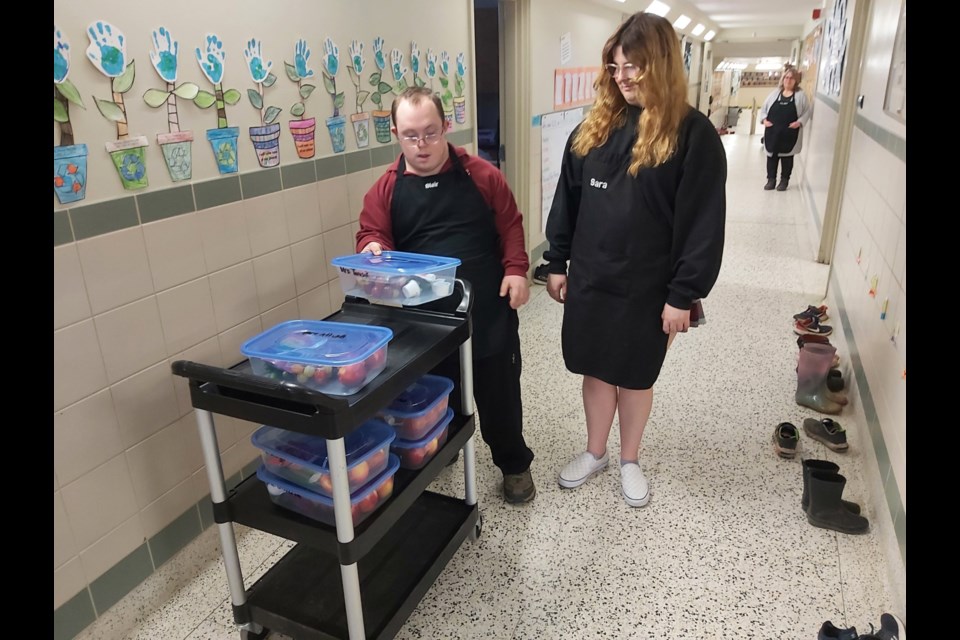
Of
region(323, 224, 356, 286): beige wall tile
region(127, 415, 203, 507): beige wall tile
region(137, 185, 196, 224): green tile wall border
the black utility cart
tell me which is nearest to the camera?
the black utility cart

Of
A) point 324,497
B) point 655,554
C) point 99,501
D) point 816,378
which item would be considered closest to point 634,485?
point 655,554

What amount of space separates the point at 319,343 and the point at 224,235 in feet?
2.12

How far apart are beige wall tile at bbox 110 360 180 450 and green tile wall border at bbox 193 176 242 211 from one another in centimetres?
47

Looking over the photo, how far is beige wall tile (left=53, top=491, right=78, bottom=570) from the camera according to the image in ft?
4.91

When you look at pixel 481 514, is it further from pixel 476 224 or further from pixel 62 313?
pixel 62 313

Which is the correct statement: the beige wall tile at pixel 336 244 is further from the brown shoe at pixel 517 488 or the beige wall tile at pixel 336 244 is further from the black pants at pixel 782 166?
the black pants at pixel 782 166

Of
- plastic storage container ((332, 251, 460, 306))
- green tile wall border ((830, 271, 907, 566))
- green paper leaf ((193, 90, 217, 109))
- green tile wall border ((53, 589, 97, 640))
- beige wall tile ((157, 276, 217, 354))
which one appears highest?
green paper leaf ((193, 90, 217, 109))

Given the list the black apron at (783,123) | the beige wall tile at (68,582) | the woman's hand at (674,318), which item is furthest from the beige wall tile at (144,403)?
the black apron at (783,123)

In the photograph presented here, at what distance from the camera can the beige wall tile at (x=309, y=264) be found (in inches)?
84.2

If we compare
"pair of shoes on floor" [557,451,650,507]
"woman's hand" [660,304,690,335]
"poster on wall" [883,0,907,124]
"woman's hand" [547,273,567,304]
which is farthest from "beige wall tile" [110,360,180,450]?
"poster on wall" [883,0,907,124]

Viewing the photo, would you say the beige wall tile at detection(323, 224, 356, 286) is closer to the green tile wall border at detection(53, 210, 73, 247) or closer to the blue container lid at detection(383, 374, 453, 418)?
the blue container lid at detection(383, 374, 453, 418)

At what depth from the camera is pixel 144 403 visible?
168 centimetres

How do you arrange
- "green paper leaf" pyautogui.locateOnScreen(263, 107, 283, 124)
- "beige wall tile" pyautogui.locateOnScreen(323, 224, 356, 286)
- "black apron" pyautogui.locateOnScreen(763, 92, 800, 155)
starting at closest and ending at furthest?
1. "green paper leaf" pyautogui.locateOnScreen(263, 107, 283, 124)
2. "beige wall tile" pyautogui.locateOnScreen(323, 224, 356, 286)
3. "black apron" pyautogui.locateOnScreen(763, 92, 800, 155)

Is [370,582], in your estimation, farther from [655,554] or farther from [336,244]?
[336,244]
